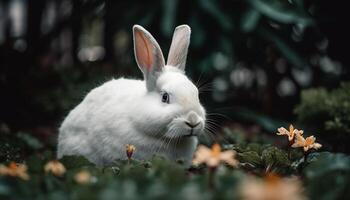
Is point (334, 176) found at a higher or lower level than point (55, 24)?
lower

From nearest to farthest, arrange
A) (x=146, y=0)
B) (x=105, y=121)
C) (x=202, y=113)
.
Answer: (x=202, y=113) → (x=105, y=121) → (x=146, y=0)

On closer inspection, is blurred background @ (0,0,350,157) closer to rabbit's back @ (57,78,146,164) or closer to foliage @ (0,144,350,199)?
rabbit's back @ (57,78,146,164)

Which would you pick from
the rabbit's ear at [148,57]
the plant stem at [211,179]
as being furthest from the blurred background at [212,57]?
the plant stem at [211,179]

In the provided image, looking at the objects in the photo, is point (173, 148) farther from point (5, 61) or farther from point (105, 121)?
point (5, 61)

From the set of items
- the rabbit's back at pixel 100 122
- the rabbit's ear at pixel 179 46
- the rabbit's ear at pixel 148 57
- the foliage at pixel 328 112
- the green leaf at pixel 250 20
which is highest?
the green leaf at pixel 250 20

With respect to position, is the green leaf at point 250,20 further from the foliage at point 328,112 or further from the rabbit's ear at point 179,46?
the rabbit's ear at point 179,46

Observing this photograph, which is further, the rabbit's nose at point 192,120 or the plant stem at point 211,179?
the rabbit's nose at point 192,120

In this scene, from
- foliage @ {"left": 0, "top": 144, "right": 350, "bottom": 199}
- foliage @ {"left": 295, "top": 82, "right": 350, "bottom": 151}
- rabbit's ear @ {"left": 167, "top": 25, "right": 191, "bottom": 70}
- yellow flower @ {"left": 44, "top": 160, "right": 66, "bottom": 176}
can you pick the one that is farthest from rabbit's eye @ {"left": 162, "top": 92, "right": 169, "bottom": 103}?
foliage @ {"left": 295, "top": 82, "right": 350, "bottom": 151}

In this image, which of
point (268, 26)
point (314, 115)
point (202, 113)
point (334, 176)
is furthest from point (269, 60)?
point (334, 176)
